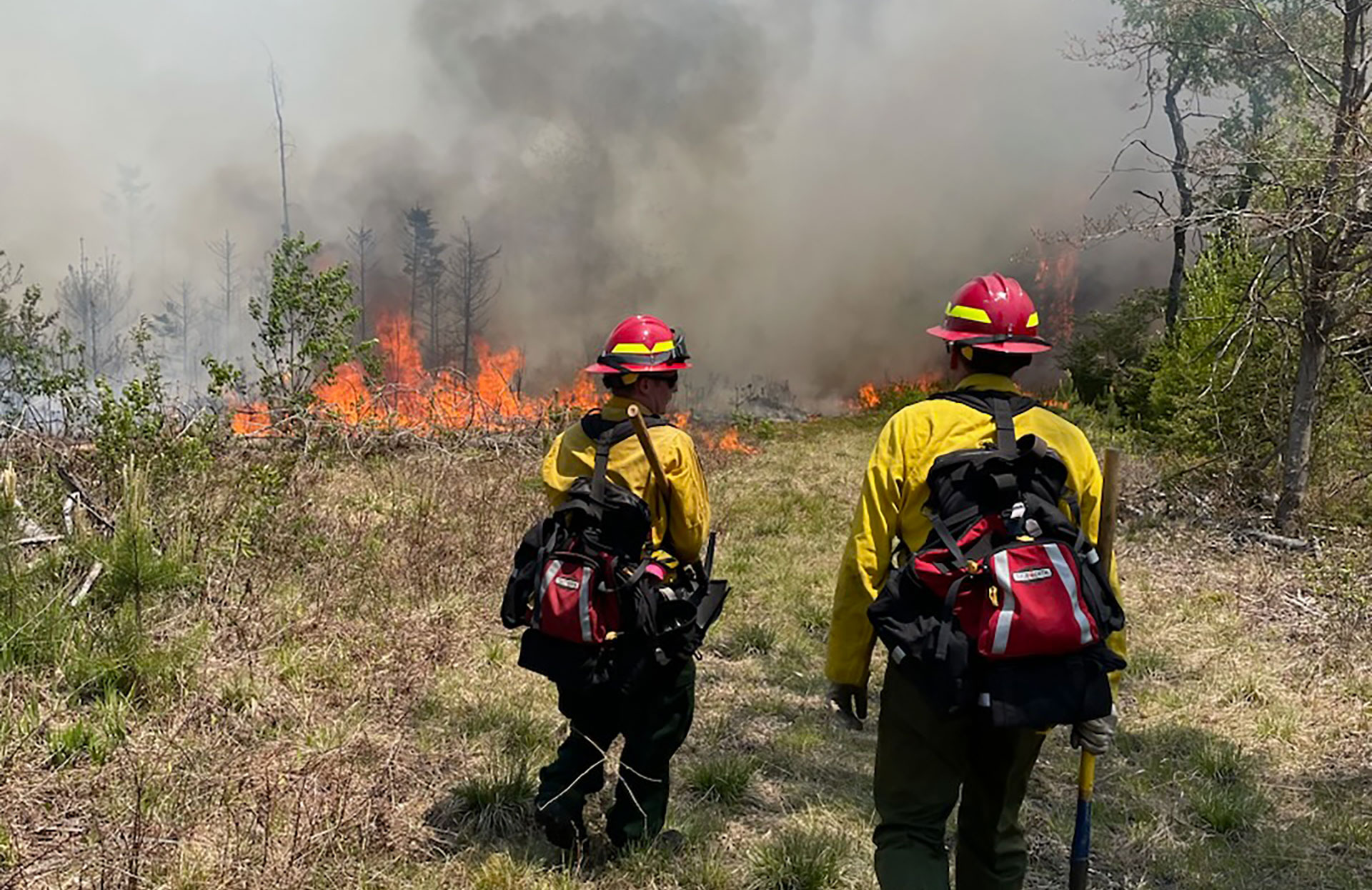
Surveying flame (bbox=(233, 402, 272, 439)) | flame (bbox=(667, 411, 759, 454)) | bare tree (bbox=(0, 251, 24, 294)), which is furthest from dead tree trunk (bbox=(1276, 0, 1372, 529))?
bare tree (bbox=(0, 251, 24, 294))

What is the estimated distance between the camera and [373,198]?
2675 centimetres

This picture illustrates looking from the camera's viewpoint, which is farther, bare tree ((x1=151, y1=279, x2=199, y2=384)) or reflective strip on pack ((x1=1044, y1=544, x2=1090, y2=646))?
bare tree ((x1=151, y1=279, x2=199, y2=384))

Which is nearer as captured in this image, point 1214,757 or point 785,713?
A: point 1214,757

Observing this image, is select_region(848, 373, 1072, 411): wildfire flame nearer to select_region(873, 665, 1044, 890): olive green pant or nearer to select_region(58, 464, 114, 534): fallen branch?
select_region(58, 464, 114, 534): fallen branch

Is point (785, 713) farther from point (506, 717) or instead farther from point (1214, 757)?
point (1214, 757)

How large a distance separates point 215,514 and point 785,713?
12.2ft

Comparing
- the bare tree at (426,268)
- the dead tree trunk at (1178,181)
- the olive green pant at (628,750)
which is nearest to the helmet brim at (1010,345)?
the olive green pant at (628,750)

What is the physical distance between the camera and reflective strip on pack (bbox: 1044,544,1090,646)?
82.0 inches

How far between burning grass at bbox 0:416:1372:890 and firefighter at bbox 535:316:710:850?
0.63 ft

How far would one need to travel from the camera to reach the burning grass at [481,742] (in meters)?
3.02

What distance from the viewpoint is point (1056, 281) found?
79.8 feet

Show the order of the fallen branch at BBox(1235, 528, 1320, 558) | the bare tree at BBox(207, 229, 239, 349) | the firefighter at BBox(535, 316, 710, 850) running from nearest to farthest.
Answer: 1. the firefighter at BBox(535, 316, 710, 850)
2. the fallen branch at BBox(1235, 528, 1320, 558)
3. the bare tree at BBox(207, 229, 239, 349)

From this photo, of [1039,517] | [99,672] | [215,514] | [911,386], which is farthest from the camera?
[911,386]

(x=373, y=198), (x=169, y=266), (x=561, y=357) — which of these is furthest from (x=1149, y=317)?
(x=169, y=266)
